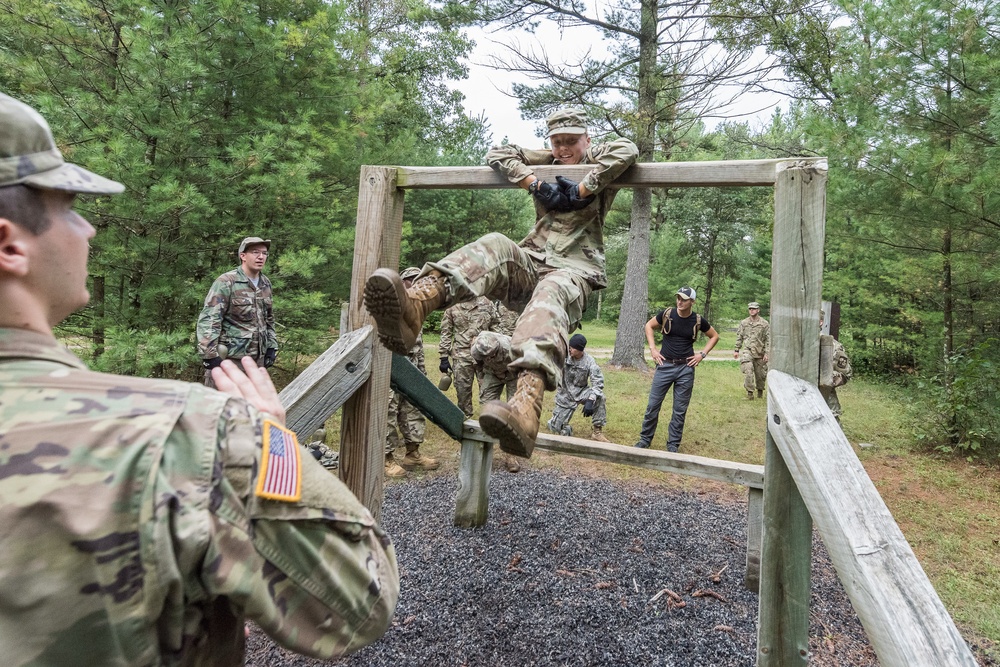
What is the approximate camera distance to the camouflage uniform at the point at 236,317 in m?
4.62

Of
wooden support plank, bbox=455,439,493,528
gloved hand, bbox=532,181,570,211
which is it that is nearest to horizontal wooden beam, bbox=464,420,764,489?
wooden support plank, bbox=455,439,493,528

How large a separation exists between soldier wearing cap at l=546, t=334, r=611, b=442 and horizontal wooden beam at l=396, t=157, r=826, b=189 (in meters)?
4.14

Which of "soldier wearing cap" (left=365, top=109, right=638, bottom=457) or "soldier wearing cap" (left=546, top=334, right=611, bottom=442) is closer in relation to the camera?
"soldier wearing cap" (left=365, top=109, right=638, bottom=457)

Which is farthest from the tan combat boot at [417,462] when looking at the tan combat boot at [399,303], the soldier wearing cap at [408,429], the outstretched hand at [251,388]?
the outstretched hand at [251,388]

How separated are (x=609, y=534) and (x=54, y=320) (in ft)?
12.6

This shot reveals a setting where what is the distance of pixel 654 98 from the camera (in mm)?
10430

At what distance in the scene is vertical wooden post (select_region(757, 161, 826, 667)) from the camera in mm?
1887

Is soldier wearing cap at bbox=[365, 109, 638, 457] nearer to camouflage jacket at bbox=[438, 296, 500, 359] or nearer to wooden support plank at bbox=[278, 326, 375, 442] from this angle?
wooden support plank at bbox=[278, 326, 375, 442]

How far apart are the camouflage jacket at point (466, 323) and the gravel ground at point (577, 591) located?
2.51 metres

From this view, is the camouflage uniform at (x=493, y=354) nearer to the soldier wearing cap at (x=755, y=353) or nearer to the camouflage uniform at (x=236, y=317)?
the camouflage uniform at (x=236, y=317)

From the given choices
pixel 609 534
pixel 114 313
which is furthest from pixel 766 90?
pixel 114 313

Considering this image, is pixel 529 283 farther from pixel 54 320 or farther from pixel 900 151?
pixel 900 151

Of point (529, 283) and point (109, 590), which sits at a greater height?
point (529, 283)

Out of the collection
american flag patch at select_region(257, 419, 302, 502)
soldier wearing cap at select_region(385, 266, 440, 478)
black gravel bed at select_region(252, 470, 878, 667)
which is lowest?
black gravel bed at select_region(252, 470, 878, 667)
